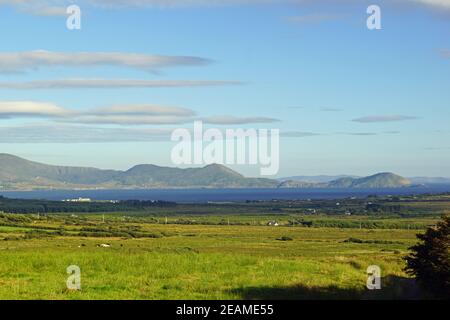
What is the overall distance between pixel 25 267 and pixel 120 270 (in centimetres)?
412

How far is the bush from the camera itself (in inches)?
876

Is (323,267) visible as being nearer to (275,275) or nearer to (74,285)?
(275,275)

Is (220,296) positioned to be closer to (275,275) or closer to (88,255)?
(275,275)

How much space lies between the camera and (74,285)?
2388cm

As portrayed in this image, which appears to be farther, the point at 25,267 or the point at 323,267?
the point at 323,267

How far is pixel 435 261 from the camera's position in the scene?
893 inches

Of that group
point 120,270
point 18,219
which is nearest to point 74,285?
point 120,270

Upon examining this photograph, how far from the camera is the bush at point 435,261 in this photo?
22.2m

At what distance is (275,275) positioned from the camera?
28.1 meters
